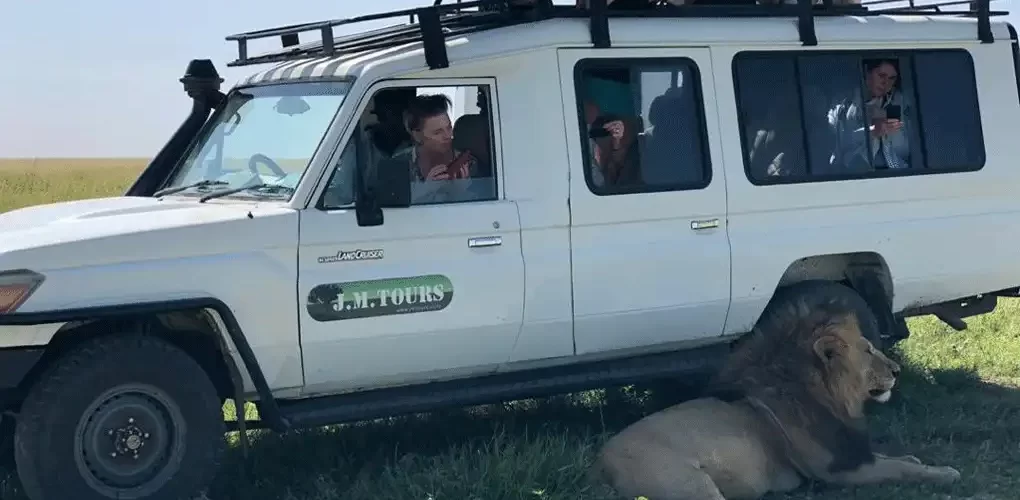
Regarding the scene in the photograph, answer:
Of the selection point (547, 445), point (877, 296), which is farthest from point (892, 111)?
point (547, 445)

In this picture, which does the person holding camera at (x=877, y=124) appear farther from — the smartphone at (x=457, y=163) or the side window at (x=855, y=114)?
the smartphone at (x=457, y=163)

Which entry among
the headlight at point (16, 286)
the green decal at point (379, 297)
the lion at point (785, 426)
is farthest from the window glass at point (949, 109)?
the headlight at point (16, 286)

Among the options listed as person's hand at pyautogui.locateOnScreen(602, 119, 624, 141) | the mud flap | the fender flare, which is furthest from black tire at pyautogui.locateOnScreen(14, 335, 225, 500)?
the mud flap

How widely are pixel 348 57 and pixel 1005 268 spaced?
3.84 m

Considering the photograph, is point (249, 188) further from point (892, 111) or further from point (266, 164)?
point (892, 111)

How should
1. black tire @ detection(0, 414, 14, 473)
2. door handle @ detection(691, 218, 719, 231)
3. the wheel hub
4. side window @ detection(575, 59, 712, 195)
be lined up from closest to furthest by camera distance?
the wheel hub, black tire @ detection(0, 414, 14, 473), side window @ detection(575, 59, 712, 195), door handle @ detection(691, 218, 719, 231)

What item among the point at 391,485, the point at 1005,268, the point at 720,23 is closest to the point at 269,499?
the point at 391,485

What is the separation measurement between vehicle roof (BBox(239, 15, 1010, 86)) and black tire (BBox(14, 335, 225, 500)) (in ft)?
4.95

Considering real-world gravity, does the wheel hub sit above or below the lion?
above

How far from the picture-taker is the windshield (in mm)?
5539

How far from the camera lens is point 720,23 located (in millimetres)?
6422

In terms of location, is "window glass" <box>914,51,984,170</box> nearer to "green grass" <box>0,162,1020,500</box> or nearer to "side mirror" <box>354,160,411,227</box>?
"green grass" <box>0,162,1020,500</box>

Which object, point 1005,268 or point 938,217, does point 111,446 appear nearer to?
point 938,217

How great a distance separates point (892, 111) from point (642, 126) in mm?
1596
